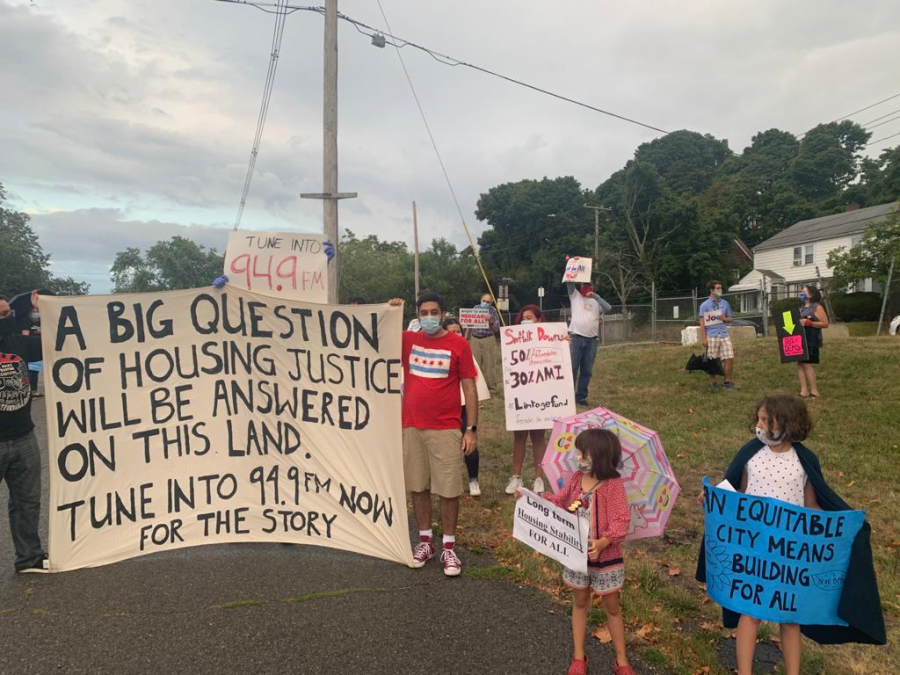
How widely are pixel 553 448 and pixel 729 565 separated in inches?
40.8

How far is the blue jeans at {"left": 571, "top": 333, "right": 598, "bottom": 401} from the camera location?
325 inches

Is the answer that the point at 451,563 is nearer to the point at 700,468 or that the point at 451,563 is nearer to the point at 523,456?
the point at 523,456

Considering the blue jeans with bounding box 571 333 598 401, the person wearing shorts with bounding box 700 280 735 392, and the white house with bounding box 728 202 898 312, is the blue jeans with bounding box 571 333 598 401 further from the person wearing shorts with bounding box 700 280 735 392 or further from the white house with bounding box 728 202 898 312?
the white house with bounding box 728 202 898 312

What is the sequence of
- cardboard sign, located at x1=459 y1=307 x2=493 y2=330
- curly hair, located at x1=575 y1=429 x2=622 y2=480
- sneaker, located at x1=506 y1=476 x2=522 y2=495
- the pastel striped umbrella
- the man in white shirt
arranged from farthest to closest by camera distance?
cardboard sign, located at x1=459 y1=307 x2=493 y2=330 < the man in white shirt < sneaker, located at x1=506 y1=476 x2=522 y2=495 < the pastel striped umbrella < curly hair, located at x1=575 y1=429 x2=622 y2=480

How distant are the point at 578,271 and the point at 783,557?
563 cm

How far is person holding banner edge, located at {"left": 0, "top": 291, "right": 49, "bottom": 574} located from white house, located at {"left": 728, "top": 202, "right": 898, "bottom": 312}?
36.6 m

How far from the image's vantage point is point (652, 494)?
3.06 meters

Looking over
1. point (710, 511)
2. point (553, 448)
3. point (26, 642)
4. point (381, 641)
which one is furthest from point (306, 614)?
point (710, 511)

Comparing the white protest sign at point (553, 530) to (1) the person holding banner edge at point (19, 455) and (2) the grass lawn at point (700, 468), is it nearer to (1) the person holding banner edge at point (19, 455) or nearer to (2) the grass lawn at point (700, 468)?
(2) the grass lawn at point (700, 468)

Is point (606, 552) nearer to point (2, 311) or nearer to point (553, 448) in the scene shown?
point (553, 448)

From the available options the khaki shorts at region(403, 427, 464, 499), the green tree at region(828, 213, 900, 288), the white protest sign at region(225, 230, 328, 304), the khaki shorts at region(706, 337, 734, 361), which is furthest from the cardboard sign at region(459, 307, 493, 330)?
the green tree at region(828, 213, 900, 288)

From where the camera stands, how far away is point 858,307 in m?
25.2

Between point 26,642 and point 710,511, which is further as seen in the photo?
point 26,642

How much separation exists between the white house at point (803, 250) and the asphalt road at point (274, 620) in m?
35.5
